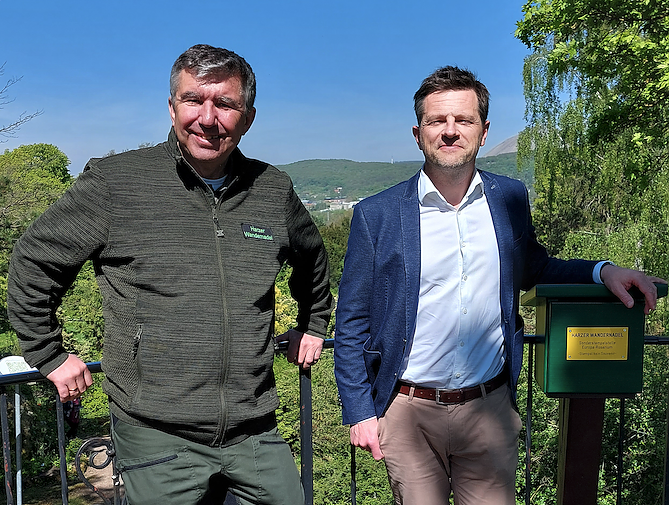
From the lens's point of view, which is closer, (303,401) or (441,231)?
(441,231)

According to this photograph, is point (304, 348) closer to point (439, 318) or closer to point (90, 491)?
point (439, 318)

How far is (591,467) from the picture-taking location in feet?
7.53

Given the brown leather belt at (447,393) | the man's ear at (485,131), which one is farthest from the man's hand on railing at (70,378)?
the man's ear at (485,131)

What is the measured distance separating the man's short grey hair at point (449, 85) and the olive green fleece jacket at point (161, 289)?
2.34ft

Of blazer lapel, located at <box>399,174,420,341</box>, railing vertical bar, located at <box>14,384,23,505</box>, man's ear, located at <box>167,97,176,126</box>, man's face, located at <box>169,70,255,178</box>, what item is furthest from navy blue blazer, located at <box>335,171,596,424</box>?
railing vertical bar, located at <box>14,384,23,505</box>

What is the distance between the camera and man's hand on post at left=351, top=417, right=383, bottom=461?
2.08 meters

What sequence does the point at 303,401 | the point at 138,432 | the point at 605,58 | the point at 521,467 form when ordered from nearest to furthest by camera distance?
the point at 138,432 → the point at 303,401 → the point at 605,58 → the point at 521,467

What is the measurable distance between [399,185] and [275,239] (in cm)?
49

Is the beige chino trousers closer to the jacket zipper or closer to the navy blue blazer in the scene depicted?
the navy blue blazer

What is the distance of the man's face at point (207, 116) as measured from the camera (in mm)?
1965

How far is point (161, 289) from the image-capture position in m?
1.89

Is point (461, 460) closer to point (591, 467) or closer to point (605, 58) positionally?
point (591, 467)

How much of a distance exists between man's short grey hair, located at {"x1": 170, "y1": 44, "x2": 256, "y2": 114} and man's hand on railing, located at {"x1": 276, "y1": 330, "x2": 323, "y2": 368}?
93 cm

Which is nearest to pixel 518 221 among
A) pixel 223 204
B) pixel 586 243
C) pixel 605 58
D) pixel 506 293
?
pixel 506 293
